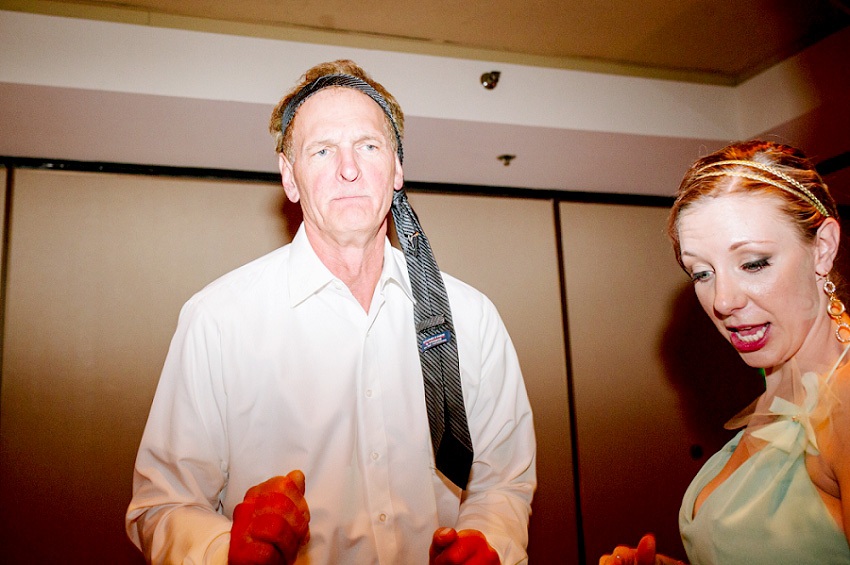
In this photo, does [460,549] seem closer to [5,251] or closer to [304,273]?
[304,273]

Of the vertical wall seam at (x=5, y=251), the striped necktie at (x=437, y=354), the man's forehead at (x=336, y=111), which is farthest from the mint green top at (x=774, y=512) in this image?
the vertical wall seam at (x=5, y=251)

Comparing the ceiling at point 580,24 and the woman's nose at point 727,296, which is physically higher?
the ceiling at point 580,24

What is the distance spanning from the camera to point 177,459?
4.03ft

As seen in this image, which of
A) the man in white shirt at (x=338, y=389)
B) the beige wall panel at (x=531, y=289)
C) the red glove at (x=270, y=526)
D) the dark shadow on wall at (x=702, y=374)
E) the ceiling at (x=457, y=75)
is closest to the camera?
the red glove at (x=270, y=526)

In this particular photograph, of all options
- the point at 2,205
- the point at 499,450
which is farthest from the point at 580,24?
the point at 2,205

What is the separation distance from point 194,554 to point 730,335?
3.71ft

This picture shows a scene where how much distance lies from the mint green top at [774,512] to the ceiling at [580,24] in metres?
Answer: 1.46

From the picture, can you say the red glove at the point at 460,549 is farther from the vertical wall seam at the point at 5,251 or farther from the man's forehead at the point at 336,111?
the vertical wall seam at the point at 5,251

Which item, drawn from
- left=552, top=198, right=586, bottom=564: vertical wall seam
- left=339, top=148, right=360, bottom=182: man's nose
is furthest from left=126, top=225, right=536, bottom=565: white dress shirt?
left=552, top=198, right=586, bottom=564: vertical wall seam

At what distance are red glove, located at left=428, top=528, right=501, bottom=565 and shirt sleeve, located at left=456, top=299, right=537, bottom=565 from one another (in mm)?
136

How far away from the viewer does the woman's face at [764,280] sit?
3.92 feet

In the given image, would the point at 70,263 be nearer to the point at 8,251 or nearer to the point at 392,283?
the point at 8,251

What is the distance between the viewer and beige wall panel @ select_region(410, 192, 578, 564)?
110 inches

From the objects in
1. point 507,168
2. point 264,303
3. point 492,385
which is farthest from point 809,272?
point 507,168
